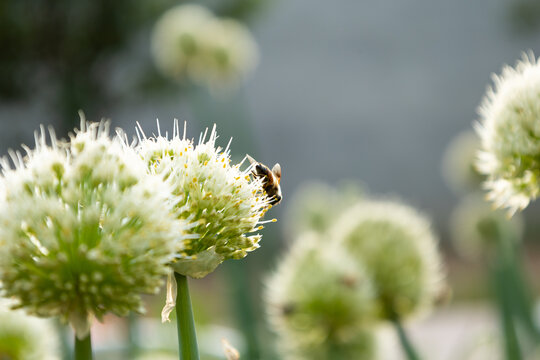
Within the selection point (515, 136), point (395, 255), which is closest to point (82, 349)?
point (515, 136)

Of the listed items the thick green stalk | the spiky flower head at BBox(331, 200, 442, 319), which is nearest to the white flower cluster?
the spiky flower head at BBox(331, 200, 442, 319)

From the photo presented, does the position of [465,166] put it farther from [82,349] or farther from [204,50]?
[82,349]

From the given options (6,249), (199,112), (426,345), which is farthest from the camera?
(199,112)

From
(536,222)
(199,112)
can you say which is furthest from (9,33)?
(536,222)

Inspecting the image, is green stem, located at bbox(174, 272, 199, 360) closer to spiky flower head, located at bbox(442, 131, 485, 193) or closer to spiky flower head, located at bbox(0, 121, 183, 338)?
spiky flower head, located at bbox(0, 121, 183, 338)

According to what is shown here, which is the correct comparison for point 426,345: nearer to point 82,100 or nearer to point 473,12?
point 82,100

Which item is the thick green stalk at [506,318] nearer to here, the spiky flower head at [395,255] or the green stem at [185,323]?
the spiky flower head at [395,255]
